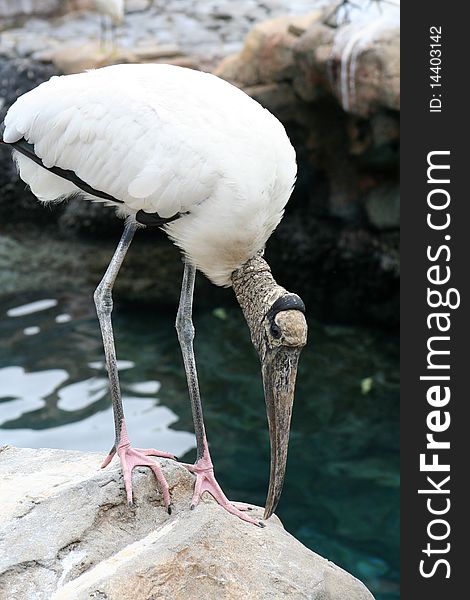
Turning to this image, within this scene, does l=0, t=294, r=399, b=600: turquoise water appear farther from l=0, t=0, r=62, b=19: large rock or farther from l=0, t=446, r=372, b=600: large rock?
l=0, t=0, r=62, b=19: large rock

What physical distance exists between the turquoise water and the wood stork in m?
2.59

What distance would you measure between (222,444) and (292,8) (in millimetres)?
6389

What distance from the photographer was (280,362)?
12.6ft

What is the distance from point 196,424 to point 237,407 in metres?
3.49

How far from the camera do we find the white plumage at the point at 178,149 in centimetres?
380

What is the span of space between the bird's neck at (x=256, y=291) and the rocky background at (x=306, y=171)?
375 cm

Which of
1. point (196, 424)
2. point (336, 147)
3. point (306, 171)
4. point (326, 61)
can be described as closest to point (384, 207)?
point (336, 147)

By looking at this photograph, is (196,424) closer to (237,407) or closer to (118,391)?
(118,391)

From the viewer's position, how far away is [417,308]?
5.41 m

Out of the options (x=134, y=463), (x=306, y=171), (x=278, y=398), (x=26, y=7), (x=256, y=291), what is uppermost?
(x=26, y=7)

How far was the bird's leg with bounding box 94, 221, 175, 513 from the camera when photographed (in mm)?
3930

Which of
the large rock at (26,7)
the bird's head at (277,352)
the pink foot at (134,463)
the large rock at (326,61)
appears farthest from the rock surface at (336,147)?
the large rock at (26,7)

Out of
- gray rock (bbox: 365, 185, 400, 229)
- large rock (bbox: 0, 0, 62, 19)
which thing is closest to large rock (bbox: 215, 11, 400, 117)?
gray rock (bbox: 365, 185, 400, 229)

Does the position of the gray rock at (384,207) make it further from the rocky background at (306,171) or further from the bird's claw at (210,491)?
the bird's claw at (210,491)
